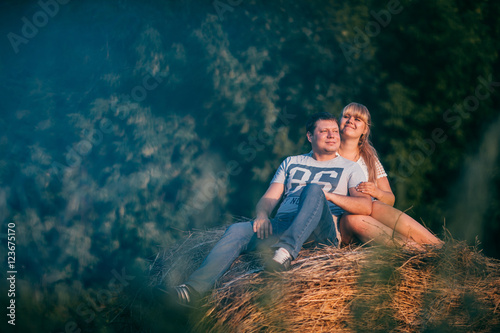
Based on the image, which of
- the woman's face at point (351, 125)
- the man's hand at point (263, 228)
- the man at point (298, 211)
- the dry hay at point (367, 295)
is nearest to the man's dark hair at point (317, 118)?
the man at point (298, 211)

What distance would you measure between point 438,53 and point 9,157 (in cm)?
411

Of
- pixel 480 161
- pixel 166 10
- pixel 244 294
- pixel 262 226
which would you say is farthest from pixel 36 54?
pixel 480 161

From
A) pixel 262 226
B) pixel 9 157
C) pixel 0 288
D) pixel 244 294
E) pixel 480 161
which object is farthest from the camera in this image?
pixel 9 157

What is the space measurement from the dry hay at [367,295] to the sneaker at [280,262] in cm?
4

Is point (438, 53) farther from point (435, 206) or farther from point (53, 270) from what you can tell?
Answer: point (53, 270)

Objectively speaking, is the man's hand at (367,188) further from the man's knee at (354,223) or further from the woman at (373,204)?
the man's knee at (354,223)

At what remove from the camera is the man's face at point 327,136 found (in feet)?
9.95

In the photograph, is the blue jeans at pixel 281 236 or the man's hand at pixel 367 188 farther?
the man's hand at pixel 367 188

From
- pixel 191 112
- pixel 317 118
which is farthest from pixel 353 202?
pixel 191 112

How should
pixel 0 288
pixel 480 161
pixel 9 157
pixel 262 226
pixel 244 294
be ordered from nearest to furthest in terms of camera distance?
1. pixel 244 294
2. pixel 262 226
3. pixel 480 161
4. pixel 0 288
5. pixel 9 157

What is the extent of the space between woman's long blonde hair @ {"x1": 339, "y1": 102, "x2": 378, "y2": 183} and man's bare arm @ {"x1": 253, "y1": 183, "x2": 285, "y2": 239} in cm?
72

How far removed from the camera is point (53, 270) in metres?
4.07

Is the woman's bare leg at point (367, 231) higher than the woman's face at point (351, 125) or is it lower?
lower

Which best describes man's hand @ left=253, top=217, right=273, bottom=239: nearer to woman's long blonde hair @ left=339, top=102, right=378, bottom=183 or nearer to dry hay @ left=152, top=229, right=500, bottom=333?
dry hay @ left=152, top=229, right=500, bottom=333
